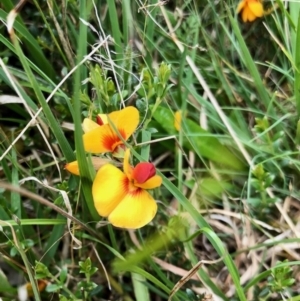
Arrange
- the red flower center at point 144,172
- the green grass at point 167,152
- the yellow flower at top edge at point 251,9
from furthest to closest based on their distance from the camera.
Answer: the yellow flower at top edge at point 251,9, the green grass at point 167,152, the red flower center at point 144,172

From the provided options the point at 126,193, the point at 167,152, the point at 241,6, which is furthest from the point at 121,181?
the point at 241,6

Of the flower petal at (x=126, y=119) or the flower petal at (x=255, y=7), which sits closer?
the flower petal at (x=126, y=119)

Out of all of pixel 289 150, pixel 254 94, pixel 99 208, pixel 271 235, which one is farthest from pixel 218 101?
pixel 99 208

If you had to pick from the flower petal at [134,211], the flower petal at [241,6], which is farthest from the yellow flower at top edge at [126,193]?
the flower petal at [241,6]

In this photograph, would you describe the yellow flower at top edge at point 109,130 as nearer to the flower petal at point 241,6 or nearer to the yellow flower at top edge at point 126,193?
the yellow flower at top edge at point 126,193

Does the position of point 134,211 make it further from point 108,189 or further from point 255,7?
point 255,7

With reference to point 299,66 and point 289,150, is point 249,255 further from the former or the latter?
point 299,66

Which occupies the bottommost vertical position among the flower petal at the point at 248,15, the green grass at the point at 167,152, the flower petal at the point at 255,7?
the green grass at the point at 167,152

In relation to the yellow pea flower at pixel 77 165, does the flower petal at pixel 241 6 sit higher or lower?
higher
